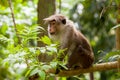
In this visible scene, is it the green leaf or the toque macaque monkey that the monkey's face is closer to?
the toque macaque monkey

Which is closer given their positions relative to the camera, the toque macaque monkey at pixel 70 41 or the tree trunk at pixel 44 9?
the tree trunk at pixel 44 9

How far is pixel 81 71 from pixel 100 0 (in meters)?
2.97

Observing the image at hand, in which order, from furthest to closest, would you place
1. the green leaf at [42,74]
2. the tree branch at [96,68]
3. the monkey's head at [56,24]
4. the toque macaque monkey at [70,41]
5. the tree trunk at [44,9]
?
the toque macaque monkey at [70,41] < the monkey's head at [56,24] < the tree trunk at [44,9] < the tree branch at [96,68] < the green leaf at [42,74]

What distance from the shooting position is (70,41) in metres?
5.78

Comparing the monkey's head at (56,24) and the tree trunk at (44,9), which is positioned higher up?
the tree trunk at (44,9)

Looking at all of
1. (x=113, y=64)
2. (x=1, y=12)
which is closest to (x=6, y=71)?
(x=1, y=12)

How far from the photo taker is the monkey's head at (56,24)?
5430 millimetres

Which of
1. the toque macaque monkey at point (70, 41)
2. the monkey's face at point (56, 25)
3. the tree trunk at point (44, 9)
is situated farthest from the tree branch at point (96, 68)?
the monkey's face at point (56, 25)

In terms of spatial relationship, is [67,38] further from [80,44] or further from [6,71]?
[6,71]

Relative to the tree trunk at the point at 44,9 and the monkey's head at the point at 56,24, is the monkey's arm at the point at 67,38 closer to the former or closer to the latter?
the monkey's head at the point at 56,24

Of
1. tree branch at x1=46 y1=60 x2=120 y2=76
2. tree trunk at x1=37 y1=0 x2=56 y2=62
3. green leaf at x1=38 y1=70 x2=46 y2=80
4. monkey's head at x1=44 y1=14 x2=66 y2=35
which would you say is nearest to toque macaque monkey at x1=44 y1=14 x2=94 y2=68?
monkey's head at x1=44 y1=14 x2=66 y2=35

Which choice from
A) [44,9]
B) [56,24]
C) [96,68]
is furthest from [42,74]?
[56,24]

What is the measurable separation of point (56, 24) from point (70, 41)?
1.18 feet

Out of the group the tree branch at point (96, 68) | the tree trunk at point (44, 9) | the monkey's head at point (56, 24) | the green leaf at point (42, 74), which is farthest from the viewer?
the monkey's head at point (56, 24)
